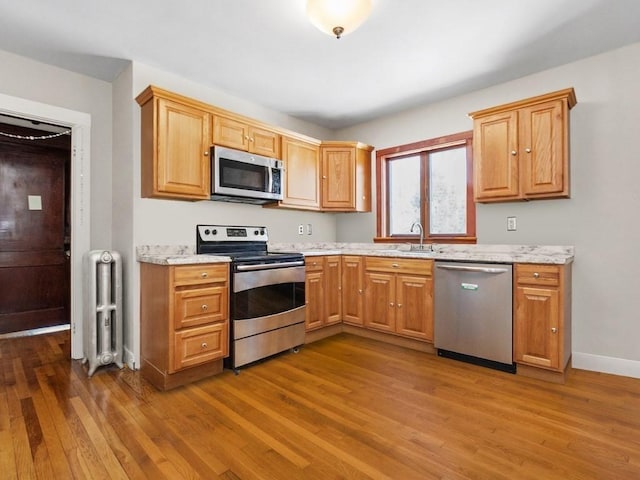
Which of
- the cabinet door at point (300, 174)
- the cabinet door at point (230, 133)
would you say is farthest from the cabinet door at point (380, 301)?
the cabinet door at point (230, 133)

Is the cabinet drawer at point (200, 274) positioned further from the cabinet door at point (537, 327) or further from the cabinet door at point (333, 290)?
the cabinet door at point (537, 327)

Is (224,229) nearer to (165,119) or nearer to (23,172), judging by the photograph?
(165,119)

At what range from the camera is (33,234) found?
12.8ft

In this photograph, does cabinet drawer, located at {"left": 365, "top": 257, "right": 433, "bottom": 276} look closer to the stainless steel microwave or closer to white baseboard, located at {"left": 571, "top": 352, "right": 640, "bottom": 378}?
the stainless steel microwave

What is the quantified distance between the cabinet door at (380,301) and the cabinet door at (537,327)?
1070 mm

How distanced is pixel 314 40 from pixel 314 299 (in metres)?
2.26

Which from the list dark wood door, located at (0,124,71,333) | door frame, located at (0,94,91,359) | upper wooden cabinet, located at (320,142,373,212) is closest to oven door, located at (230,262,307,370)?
upper wooden cabinet, located at (320,142,373,212)

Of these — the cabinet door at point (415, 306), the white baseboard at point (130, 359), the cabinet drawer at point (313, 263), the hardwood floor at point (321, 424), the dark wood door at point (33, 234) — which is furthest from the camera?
the dark wood door at point (33, 234)

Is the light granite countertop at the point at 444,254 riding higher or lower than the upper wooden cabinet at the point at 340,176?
lower

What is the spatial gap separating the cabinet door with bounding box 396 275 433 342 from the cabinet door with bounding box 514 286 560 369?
0.70 metres

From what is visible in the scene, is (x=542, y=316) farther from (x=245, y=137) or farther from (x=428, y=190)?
(x=245, y=137)

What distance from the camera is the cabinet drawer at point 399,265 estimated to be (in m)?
3.13

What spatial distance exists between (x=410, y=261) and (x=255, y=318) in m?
1.48

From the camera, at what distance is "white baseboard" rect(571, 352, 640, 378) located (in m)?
2.61
